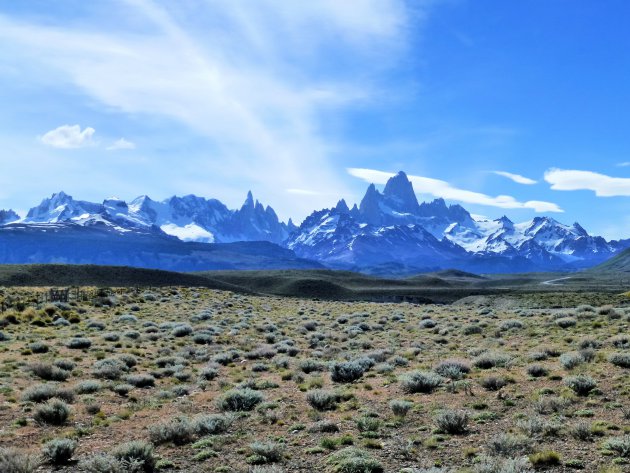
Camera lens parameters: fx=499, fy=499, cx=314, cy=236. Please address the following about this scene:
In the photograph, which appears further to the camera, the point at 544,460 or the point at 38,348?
the point at 38,348

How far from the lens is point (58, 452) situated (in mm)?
12789

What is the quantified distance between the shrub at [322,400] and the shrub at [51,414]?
8.13 metres

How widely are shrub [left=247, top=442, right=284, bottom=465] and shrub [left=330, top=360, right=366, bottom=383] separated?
920 centimetres

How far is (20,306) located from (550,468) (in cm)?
5097

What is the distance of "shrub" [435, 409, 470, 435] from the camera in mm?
13766

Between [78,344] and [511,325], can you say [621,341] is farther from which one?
[78,344]

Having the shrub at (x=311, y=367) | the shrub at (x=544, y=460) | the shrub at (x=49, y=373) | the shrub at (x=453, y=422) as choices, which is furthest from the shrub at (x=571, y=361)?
the shrub at (x=49, y=373)

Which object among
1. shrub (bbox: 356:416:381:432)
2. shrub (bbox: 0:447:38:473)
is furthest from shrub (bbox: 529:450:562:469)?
shrub (bbox: 0:447:38:473)

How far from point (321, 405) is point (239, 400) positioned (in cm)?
301

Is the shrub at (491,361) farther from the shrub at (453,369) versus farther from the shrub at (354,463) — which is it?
the shrub at (354,463)

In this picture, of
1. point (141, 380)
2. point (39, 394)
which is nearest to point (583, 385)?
point (141, 380)

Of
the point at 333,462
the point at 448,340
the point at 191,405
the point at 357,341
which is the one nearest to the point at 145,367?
the point at 191,405

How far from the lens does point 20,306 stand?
4884cm

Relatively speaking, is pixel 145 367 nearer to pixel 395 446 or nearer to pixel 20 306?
pixel 395 446
